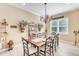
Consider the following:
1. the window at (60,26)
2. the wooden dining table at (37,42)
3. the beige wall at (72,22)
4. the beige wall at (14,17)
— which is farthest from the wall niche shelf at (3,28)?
the beige wall at (72,22)

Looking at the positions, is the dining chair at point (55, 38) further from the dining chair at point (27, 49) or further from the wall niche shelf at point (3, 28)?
the wall niche shelf at point (3, 28)

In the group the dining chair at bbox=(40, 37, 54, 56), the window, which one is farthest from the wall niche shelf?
the window

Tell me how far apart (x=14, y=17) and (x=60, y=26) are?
0.87m

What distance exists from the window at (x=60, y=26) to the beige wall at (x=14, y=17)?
0.35m

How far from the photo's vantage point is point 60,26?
211cm

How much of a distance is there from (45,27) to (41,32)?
119mm

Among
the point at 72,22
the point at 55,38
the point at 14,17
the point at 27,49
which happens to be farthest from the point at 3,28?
the point at 72,22

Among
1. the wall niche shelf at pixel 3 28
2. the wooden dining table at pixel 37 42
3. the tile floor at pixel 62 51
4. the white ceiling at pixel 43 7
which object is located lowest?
the tile floor at pixel 62 51

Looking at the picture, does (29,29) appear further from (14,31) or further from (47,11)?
(47,11)

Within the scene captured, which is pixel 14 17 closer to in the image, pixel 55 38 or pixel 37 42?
pixel 37 42

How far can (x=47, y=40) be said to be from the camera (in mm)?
2055

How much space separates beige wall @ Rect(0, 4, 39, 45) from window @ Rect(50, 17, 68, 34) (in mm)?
350

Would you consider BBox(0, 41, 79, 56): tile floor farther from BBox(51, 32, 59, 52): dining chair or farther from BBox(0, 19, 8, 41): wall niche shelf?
BBox(0, 19, 8, 41): wall niche shelf

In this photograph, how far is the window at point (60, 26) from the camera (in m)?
2.09
